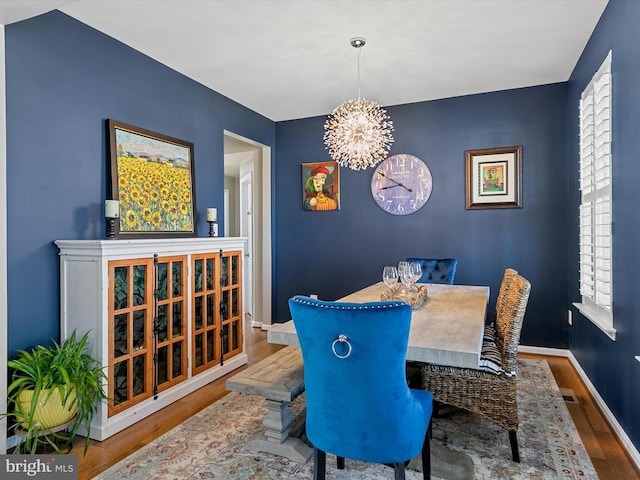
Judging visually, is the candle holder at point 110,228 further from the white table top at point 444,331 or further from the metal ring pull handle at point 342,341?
the metal ring pull handle at point 342,341

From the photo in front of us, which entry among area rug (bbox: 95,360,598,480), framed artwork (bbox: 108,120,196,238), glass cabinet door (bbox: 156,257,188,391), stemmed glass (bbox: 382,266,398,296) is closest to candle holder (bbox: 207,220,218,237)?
framed artwork (bbox: 108,120,196,238)

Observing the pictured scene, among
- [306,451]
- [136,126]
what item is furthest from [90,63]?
[306,451]

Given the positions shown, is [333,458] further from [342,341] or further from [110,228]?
[110,228]

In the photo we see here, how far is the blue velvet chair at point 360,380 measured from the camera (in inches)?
51.4

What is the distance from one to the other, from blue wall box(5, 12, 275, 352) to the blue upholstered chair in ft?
8.67

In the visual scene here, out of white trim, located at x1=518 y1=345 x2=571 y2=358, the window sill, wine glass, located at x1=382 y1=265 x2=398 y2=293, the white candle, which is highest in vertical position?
the white candle

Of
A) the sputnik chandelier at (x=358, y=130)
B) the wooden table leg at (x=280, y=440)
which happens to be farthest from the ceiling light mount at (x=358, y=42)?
the wooden table leg at (x=280, y=440)

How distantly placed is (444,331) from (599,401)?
1750 mm

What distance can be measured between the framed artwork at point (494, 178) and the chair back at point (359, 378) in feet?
10.1

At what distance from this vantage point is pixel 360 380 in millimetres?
1365

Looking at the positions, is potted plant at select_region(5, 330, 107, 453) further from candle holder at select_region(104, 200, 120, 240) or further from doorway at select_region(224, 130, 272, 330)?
doorway at select_region(224, 130, 272, 330)

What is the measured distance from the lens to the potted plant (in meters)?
2.04

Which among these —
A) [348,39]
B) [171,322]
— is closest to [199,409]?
[171,322]

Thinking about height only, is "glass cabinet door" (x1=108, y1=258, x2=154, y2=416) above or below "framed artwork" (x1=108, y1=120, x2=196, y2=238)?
below
